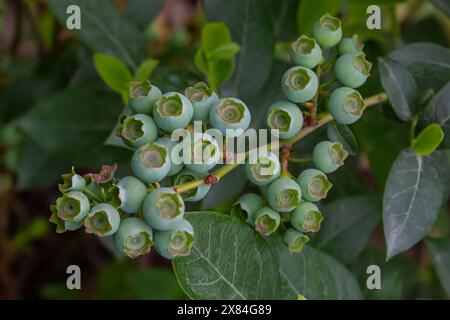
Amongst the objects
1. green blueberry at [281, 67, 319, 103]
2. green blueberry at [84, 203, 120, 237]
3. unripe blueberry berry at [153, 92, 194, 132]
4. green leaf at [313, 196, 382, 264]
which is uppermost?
green blueberry at [281, 67, 319, 103]

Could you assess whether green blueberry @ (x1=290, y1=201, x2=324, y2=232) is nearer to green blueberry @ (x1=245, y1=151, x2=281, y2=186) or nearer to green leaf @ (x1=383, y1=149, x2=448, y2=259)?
green blueberry @ (x1=245, y1=151, x2=281, y2=186)

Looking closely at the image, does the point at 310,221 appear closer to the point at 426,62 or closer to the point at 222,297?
the point at 222,297

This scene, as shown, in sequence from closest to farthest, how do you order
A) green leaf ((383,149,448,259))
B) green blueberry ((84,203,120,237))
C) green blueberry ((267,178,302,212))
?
green blueberry ((84,203,120,237)) < green blueberry ((267,178,302,212)) < green leaf ((383,149,448,259))

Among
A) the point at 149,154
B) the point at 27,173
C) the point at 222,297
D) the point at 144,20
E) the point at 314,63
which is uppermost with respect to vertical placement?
the point at 144,20

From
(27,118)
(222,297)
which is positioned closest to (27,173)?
(27,118)

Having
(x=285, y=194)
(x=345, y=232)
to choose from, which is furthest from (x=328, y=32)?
(x=345, y=232)

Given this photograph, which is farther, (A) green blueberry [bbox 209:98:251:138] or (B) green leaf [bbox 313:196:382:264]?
(B) green leaf [bbox 313:196:382:264]

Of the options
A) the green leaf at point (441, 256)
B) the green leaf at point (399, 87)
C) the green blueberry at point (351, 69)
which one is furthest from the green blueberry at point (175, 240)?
the green leaf at point (441, 256)

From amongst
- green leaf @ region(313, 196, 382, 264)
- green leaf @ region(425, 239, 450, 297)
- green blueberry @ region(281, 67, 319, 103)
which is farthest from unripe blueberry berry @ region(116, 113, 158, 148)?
green leaf @ region(425, 239, 450, 297)
